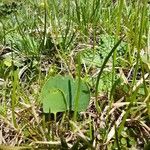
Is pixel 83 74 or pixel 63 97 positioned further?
pixel 83 74

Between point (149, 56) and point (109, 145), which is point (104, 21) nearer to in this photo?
point (149, 56)

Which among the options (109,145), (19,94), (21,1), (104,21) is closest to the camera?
(109,145)

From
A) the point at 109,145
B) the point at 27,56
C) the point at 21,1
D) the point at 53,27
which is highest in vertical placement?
the point at 21,1

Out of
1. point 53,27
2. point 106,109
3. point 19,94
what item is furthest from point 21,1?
point 106,109

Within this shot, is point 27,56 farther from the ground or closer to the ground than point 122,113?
farther from the ground
